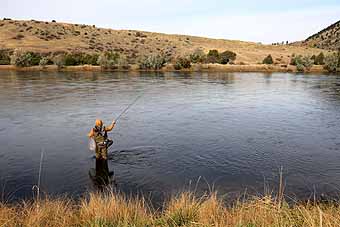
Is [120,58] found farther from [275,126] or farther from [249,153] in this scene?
[249,153]

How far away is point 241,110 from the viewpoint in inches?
928

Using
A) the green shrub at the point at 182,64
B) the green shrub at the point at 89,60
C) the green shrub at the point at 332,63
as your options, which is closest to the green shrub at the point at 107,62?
the green shrub at the point at 89,60

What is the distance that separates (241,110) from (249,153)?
31.9ft

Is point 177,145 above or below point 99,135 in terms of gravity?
below

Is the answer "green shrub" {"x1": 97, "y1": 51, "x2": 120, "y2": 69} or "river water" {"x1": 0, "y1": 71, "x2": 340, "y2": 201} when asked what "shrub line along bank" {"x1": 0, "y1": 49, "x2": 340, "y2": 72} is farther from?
"river water" {"x1": 0, "y1": 71, "x2": 340, "y2": 201}

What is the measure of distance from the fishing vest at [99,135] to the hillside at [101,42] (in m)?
65.1

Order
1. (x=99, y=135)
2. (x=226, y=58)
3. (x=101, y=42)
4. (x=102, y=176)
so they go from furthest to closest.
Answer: (x=101, y=42)
(x=226, y=58)
(x=99, y=135)
(x=102, y=176)

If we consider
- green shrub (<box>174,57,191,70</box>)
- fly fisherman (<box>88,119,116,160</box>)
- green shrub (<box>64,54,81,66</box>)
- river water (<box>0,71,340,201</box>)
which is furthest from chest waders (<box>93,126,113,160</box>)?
green shrub (<box>64,54,81,66</box>)

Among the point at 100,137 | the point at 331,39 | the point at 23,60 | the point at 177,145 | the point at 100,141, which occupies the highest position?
the point at 331,39

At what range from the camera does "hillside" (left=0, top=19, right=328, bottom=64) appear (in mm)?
80963

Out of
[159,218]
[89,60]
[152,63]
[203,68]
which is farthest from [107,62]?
[159,218]

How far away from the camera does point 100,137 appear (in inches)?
490

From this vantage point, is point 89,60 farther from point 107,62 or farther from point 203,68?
point 203,68

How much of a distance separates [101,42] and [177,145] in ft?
263
